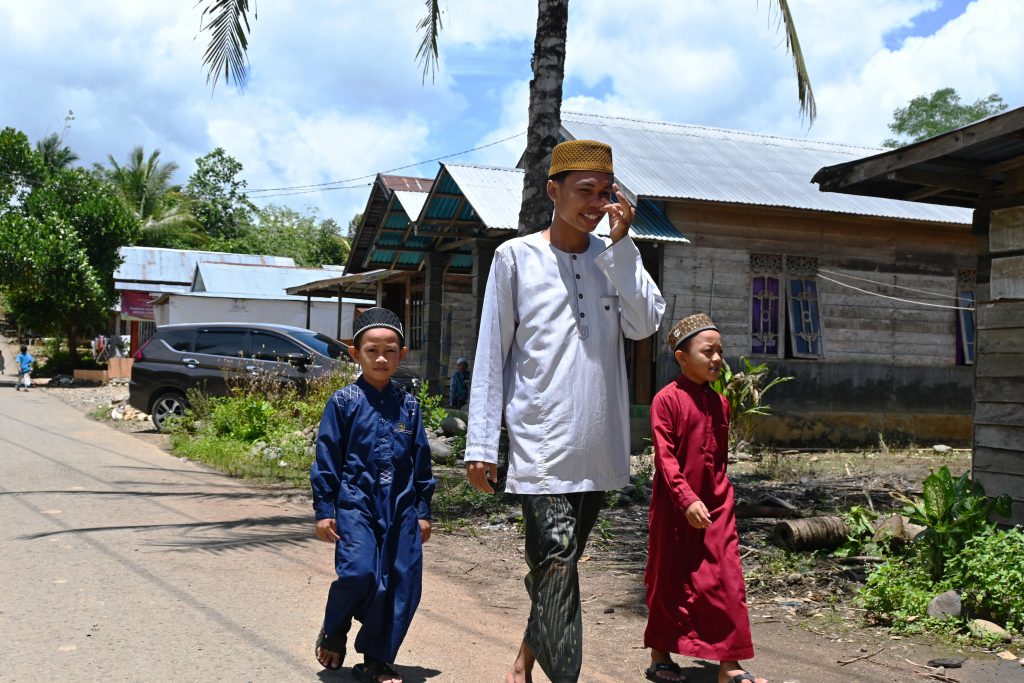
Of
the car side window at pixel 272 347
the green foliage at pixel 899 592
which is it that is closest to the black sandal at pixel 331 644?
the green foliage at pixel 899 592

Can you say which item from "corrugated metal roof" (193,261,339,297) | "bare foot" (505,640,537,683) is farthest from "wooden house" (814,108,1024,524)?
"corrugated metal roof" (193,261,339,297)

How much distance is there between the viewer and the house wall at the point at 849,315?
14.3 meters

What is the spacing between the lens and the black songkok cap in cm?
414

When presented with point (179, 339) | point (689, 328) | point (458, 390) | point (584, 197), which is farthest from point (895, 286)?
point (584, 197)

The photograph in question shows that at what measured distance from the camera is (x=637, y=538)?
770cm

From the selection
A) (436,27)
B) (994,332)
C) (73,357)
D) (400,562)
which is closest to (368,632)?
(400,562)

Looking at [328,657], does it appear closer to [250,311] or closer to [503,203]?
[503,203]

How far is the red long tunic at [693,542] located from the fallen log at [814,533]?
273 centimetres

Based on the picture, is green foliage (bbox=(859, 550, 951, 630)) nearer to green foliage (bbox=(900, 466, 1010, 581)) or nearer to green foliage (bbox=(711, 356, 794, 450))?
green foliage (bbox=(900, 466, 1010, 581))

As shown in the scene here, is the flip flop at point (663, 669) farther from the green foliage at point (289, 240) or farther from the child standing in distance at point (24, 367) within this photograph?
the green foliage at point (289, 240)

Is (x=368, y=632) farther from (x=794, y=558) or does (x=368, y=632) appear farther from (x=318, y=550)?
(x=794, y=558)

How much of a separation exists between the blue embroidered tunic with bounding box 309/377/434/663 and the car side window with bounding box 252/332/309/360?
10.9m

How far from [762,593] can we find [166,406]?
11330 millimetres

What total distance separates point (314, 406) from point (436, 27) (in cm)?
488
